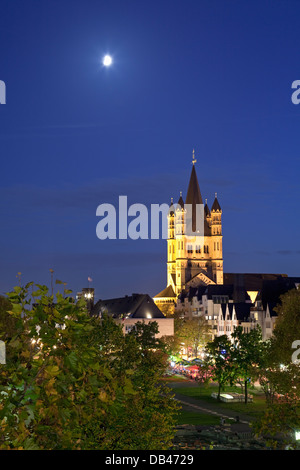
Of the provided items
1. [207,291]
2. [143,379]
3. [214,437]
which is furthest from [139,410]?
[207,291]

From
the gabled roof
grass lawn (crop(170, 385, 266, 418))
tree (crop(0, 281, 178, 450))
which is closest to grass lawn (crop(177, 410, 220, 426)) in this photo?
grass lawn (crop(170, 385, 266, 418))

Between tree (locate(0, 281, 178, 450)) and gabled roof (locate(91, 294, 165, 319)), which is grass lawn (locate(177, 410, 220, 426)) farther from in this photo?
gabled roof (locate(91, 294, 165, 319))

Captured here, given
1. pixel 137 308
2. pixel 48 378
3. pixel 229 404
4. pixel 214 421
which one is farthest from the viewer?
pixel 137 308

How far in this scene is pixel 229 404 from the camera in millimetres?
76812

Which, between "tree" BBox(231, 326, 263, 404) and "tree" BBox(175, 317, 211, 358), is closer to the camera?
"tree" BBox(231, 326, 263, 404)

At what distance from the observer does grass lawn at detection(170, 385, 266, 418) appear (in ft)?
232

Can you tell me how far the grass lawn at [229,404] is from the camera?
70688 millimetres

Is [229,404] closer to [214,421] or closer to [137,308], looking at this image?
[214,421]

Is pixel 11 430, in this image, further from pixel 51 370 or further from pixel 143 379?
pixel 143 379

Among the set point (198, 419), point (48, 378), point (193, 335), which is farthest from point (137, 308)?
point (48, 378)

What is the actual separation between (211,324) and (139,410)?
154106 millimetres

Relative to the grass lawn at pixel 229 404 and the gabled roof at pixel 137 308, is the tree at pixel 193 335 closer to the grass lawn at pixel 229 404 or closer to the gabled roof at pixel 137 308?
the gabled roof at pixel 137 308

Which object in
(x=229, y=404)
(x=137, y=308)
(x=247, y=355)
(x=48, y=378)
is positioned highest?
(x=137, y=308)

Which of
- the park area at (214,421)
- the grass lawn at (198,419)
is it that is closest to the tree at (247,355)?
the park area at (214,421)
